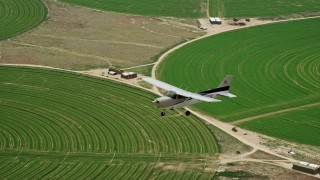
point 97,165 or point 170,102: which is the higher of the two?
point 170,102

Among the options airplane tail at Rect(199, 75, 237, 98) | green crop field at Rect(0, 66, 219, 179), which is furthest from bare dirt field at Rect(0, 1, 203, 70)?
airplane tail at Rect(199, 75, 237, 98)

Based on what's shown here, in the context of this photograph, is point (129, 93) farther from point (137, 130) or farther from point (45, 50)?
point (45, 50)

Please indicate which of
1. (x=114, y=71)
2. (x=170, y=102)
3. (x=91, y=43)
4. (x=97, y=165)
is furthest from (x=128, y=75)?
(x=170, y=102)

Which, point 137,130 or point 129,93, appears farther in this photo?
point 129,93

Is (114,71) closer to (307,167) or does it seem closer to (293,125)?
(293,125)

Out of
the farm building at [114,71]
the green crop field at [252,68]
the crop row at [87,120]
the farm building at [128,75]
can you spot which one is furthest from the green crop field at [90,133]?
the green crop field at [252,68]

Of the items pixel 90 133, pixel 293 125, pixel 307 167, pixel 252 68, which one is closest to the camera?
pixel 307 167

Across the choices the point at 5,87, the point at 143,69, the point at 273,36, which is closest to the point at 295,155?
the point at 143,69
